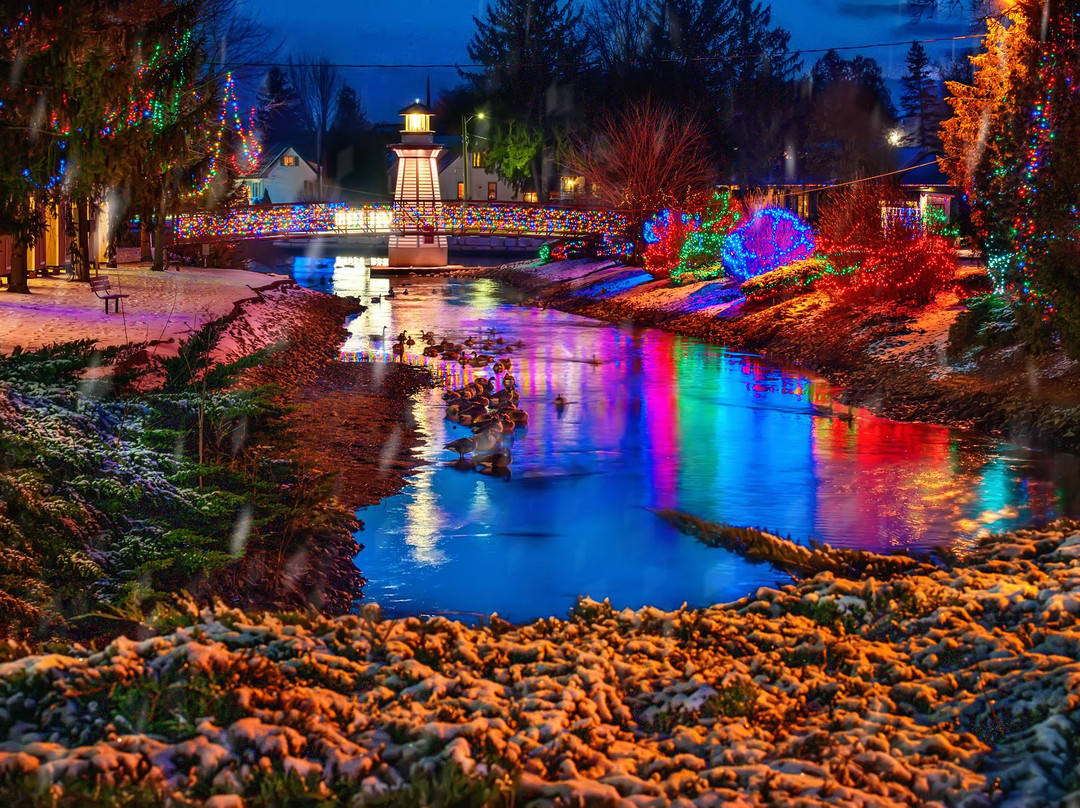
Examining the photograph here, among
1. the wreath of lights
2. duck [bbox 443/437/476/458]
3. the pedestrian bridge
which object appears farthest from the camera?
the pedestrian bridge

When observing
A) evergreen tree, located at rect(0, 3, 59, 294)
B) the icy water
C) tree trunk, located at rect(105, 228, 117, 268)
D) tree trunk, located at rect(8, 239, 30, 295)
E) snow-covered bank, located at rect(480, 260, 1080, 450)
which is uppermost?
evergreen tree, located at rect(0, 3, 59, 294)

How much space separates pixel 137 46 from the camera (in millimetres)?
24109

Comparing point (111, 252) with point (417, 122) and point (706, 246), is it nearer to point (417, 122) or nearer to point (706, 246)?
point (706, 246)

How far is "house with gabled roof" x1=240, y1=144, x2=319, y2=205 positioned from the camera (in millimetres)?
103750

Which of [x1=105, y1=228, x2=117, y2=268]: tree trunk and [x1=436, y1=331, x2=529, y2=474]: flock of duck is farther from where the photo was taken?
[x1=105, y1=228, x2=117, y2=268]: tree trunk

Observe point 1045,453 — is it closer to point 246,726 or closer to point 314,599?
point 314,599

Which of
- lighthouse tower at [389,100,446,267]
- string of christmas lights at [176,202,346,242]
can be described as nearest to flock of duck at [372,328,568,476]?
string of christmas lights at [176,202,346,242]

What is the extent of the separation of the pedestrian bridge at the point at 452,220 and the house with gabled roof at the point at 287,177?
4586 cm

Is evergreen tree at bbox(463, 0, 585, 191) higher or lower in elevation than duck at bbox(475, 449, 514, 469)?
higher

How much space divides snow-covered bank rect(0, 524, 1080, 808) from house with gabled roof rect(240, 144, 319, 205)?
99.5 metres

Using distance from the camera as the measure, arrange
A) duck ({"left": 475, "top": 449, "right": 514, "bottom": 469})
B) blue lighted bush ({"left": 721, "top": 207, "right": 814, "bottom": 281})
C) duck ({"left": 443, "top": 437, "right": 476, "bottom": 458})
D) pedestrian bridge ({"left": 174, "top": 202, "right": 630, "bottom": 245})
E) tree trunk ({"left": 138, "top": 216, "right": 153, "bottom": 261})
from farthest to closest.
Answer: pedestrian bridge ({"left": 174, "top": 202, "right": 630, "bottom": 245}), tree trunk ({"left": 138, "top": 216, "right": 153, "bottom": 261}), blue lighted bush ({"left": 721, "top": 207, "right": 814, "bottom": 281}), duck ({"left": 443, "top": 437, "right": 476, "bottom": 458}), duck ({"left": 475, "top": 449, "right": 514, "bottom": 469})

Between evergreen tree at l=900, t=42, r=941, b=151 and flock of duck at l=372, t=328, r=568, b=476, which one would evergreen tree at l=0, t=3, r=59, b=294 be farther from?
evergreen tree at l=900, t=42, r=941, b=151

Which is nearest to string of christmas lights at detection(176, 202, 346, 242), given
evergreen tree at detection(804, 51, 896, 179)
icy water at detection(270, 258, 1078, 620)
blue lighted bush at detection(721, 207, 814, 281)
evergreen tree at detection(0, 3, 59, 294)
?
blue lighted bush at detection(721, 207, 814, 281)

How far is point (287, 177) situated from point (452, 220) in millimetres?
50283
